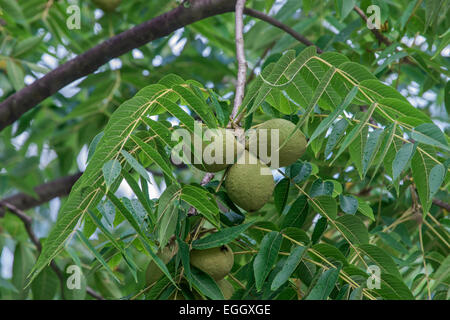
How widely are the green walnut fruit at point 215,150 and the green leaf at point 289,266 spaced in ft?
0.96

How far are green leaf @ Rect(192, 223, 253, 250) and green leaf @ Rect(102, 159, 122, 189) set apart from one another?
0.29 meters

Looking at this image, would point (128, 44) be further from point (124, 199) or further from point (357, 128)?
point (357, 128)

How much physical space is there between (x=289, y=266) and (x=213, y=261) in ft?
0.65

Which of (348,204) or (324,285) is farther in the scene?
(348,204)

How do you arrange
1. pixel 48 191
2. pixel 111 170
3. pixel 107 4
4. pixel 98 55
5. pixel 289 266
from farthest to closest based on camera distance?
pixel 48 191, pixel 107 4, pixel 98 55, pixel 289 266, pixel 111 170

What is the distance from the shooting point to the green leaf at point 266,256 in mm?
1358

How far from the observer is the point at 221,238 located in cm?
137

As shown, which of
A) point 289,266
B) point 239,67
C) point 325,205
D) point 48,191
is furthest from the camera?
point 48,191

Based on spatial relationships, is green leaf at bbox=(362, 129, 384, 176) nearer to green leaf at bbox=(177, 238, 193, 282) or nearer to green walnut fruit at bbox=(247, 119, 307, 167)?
green walnut fruit at bbox=(247, 119, 307, 167)

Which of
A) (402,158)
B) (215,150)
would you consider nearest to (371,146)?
(402,158)

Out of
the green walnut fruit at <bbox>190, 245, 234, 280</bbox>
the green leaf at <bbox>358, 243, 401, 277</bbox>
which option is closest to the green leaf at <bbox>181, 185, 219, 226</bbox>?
the green walnut fruit at <bbox>190, 245, 234, 280</bbox>

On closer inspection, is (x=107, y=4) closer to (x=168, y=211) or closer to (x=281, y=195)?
(x=281, y=195)

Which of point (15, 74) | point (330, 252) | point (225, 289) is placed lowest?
point (225, 289)
